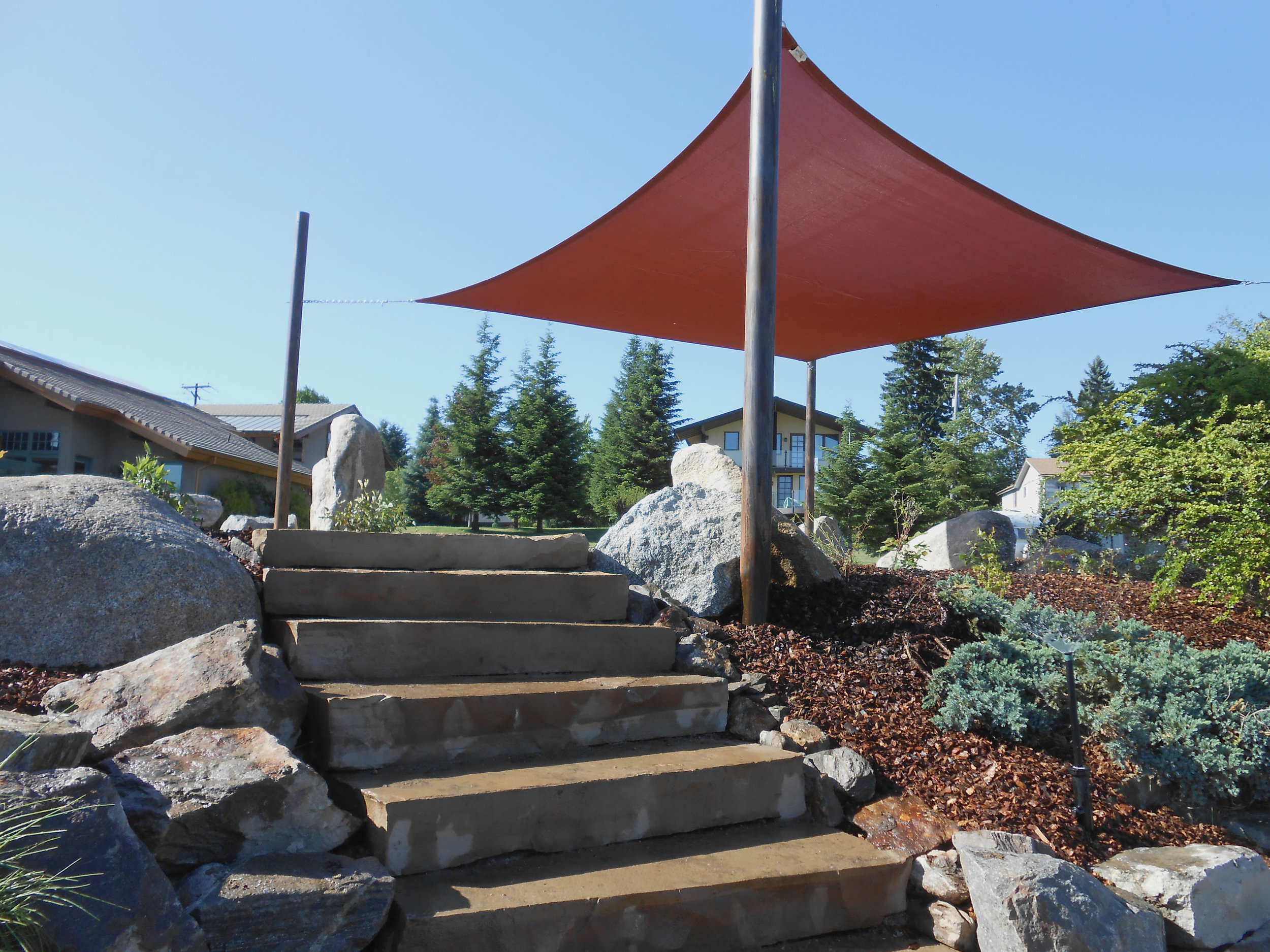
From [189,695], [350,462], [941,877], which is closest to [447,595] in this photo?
[189,695]

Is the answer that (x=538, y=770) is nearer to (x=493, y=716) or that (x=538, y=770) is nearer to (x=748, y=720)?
(x=493, y=716)

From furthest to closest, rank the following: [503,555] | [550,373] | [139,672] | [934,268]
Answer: [550,373] → [934,268] → [503,555] → [139,672]

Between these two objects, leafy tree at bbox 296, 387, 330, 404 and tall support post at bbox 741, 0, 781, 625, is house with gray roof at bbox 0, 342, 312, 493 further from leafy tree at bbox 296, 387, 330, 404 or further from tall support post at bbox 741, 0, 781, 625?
leafy tree at bbox 296, 387, 330, 404

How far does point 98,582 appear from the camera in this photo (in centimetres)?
282

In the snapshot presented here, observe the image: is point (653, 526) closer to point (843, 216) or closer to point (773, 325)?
point (773, 325)

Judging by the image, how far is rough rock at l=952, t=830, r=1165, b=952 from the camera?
214cm

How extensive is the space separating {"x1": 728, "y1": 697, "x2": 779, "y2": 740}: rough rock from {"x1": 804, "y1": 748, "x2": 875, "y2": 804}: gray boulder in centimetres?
24

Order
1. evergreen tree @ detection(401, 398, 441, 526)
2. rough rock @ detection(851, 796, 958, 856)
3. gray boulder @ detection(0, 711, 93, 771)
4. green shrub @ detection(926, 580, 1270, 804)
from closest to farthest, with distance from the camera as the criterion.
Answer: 1. gray boulder @ detection(0, 711, 93, 771)
2. rough rock @ detection(851, 796, 958, 856)
3. green shrub @ detection(926, 580, 1270, 804)
4. evergreen tree @ detection(401, 398, 441, 526)

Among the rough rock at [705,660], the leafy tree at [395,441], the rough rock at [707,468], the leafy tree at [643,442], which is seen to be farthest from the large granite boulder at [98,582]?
the leafy tree at [395,441]

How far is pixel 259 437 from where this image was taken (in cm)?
2161

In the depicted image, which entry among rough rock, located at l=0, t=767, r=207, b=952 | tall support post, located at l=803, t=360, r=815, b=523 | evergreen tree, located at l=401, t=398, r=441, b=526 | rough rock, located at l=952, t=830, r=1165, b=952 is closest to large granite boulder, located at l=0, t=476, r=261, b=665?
rough rock, located at l=0, t=767, r=207, b=952

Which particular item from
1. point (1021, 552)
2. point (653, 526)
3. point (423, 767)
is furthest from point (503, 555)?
point (1021, 552)

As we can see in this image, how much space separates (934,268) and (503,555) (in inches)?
171

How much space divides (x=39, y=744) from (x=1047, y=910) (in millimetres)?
2567
